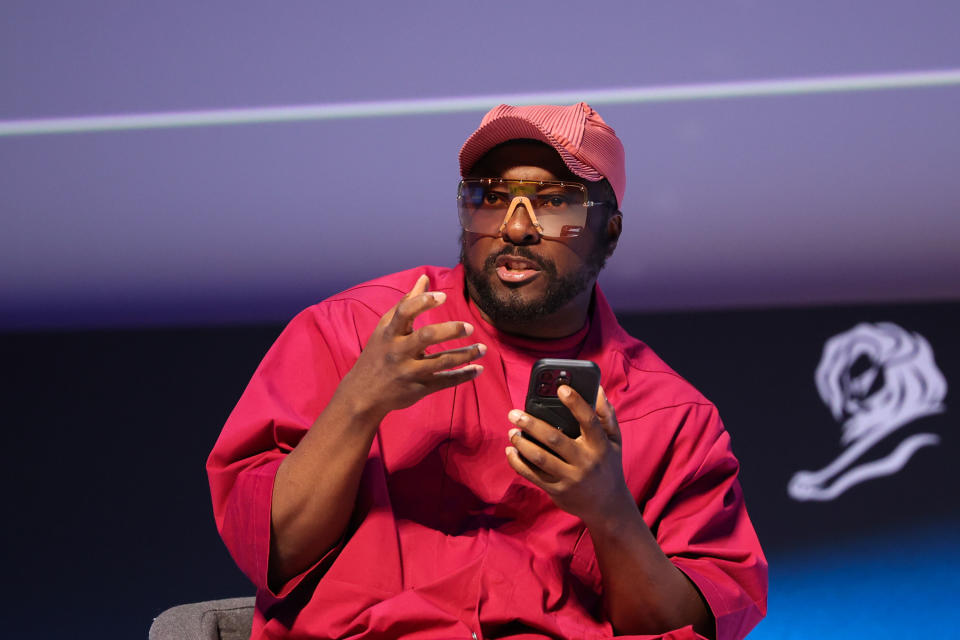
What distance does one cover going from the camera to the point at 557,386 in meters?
1.14

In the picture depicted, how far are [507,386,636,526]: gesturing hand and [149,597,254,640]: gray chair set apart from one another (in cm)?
61

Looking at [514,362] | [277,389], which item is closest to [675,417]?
[514,362]

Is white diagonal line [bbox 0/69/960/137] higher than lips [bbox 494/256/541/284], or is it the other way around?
white diagonal line [bbox 0/69/960/137]

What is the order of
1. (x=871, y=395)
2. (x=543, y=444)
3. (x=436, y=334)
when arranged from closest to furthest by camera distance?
1. (x=436, y=334)
2. (x=543, y=444)
3. (x=871, y=395)

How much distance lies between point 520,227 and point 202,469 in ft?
4.66

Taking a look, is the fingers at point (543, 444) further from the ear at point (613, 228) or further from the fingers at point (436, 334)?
the ear at point (613, 228)

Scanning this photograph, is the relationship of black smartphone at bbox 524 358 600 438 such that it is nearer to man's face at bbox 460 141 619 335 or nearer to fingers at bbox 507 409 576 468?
fingers at bbox 507 409 576 468

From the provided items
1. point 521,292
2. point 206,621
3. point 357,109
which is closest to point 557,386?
point 521,292

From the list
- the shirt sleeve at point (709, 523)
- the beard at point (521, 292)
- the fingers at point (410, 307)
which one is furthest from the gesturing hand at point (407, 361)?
the shirt sleeve at point (709, 523)

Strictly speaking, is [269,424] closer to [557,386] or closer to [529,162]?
[557,386]

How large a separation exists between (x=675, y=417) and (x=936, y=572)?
153cm

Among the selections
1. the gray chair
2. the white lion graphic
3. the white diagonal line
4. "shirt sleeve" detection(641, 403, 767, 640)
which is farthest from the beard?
the white lion graphic

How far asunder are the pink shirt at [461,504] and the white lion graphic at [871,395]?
46.9 inches

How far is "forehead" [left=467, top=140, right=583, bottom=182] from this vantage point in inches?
56.0
